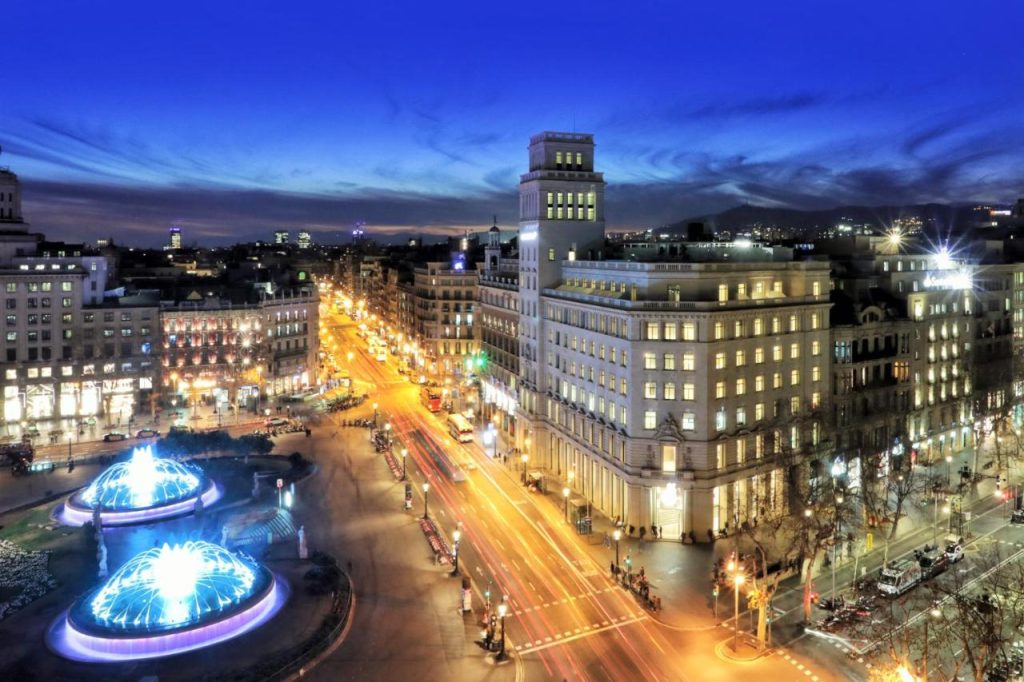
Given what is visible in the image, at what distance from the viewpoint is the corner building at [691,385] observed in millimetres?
75875

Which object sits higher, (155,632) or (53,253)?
(53,253)

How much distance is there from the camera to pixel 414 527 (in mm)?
79562

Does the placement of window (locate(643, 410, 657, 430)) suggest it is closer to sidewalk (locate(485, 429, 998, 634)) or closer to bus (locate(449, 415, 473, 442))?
sidewalk (locate(485, 429, 998, 634))

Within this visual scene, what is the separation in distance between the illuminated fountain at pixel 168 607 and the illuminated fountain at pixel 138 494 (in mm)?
22691

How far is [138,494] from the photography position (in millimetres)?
82875

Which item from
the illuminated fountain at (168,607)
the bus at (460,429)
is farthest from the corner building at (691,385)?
the illuminated fountain at (168,607)

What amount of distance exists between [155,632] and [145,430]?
241ft

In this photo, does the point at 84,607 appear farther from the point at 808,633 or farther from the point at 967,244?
the point at 967,244

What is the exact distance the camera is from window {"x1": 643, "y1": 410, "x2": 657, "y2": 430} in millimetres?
77250

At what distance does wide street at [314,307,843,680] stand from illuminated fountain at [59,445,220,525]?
1558cm

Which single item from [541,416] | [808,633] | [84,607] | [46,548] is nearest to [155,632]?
[84,607]

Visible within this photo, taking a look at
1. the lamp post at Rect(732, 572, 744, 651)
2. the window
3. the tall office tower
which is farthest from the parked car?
the tall office tower

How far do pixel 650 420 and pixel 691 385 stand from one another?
5.31 m

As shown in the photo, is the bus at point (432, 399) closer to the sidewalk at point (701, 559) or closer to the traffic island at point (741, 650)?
the sidewalk at point (701, 559)
